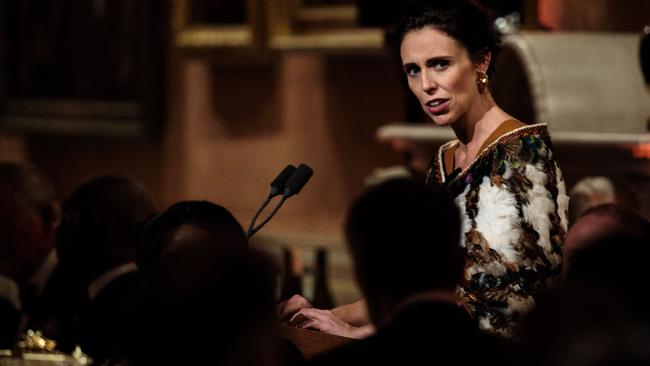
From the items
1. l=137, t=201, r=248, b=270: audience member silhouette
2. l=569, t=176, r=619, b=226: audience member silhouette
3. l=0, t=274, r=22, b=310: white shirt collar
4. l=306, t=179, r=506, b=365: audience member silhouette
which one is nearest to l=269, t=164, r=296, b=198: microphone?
l=137, t=201, r=248, b=270: audience member silhouette

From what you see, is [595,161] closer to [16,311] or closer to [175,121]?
[16,311]

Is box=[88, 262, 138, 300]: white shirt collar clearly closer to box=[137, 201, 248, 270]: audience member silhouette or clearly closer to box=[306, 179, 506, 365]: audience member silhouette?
box=[137, 201, 248, 270]: audience member silhouette

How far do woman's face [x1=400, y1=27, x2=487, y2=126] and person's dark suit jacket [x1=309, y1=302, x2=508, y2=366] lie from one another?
92cm

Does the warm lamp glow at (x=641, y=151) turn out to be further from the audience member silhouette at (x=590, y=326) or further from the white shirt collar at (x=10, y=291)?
the audience member silhouette at (x=590, y=326)

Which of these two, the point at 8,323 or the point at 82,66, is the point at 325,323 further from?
the point at 82,66

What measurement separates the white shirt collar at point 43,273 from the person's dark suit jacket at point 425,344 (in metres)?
2.26

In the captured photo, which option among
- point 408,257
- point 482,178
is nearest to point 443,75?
point 482,178

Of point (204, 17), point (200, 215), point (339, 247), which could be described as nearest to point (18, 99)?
point (204, 17)

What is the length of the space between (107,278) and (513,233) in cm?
125

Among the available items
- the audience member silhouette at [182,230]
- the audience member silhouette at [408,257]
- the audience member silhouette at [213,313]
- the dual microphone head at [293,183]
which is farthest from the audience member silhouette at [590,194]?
the audience member silhouette at [213,313]

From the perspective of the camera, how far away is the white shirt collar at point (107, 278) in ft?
11.0

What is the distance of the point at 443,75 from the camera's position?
8.85 ft

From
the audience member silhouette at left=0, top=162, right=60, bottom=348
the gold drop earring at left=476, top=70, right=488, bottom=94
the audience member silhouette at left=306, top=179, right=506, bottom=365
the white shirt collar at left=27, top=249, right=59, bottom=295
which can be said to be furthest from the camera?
the audience member silhouette at left=0, top=162, right=60, bottom=348

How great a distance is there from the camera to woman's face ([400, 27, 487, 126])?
270 cm
